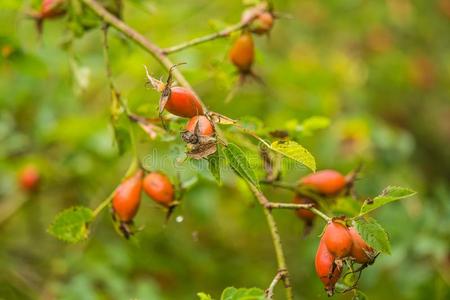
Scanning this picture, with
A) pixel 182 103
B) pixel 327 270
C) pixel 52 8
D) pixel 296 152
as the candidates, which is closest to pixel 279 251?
pixel 327 270

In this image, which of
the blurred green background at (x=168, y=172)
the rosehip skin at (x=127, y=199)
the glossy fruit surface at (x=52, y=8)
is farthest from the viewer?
the blurred green background at (x=168, y=172)

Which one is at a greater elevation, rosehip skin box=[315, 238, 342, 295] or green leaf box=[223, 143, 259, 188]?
green leaf box=[223, 143, 259, 188]

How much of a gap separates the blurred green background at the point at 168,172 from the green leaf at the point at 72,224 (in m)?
0.28

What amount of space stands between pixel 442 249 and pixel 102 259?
1.38m

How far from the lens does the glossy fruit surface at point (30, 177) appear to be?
2.91 meters

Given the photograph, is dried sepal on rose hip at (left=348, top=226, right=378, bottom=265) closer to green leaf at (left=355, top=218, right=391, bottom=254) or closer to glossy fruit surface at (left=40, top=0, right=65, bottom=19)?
green leaf at (left=355, top=218, right=391, bottom=254)

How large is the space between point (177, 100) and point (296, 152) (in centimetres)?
27

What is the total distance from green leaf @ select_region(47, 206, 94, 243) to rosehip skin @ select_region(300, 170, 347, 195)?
577 mm

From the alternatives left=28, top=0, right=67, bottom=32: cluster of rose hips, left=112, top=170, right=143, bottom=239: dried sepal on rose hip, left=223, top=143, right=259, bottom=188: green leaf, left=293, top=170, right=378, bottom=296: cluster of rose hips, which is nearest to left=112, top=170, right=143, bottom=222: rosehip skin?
left=112, top=170, right=143, bottom=239: dried sepal on rose hip

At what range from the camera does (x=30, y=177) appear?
2908 mm

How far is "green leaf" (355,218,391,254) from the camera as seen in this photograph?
1347mm

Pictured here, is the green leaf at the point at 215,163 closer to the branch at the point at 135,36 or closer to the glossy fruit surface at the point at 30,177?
the branch at the point at 135,36

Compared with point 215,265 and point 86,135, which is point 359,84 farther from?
point 86,135

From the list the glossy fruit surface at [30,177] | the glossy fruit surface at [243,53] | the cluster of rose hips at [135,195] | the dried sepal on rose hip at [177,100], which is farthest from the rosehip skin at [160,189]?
the glossy fruit surface at [30,177]
